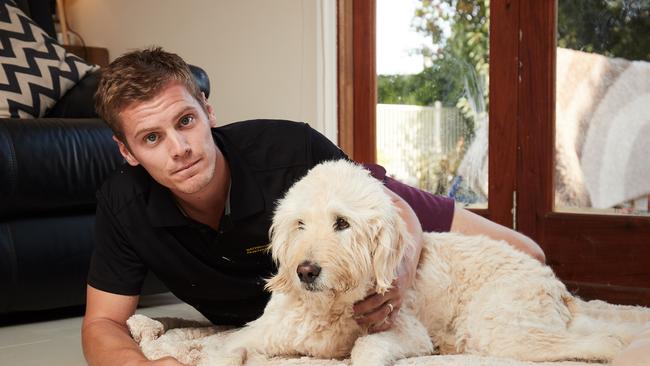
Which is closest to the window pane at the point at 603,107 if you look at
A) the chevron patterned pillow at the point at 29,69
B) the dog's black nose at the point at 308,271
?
the dog's black nose at the point at 308,271

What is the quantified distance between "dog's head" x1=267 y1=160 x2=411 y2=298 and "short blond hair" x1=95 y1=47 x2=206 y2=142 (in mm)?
595

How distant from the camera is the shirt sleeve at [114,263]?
89.0 inches

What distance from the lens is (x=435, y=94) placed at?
432 cm

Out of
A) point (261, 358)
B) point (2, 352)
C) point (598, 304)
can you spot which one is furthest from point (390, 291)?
point (2, 352)

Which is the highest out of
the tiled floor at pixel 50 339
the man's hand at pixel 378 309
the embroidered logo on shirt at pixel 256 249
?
the embroidered logo on shirt at pixel 256 249

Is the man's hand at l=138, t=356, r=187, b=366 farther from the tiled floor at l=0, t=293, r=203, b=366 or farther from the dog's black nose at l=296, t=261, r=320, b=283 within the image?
the tiled floor at l=0, t=293, r=203, b=366

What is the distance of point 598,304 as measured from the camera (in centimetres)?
278

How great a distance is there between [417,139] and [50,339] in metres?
2.38

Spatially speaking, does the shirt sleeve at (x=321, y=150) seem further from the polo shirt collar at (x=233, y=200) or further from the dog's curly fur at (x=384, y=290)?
the dog's curly fur at (x=384, y=290)

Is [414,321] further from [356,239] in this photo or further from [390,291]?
[356,239]

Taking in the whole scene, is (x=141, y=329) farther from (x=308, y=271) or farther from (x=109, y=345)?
(x=308, y=271)

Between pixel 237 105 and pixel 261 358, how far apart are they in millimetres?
3367

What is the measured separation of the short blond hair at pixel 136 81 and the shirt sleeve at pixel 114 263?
29cm

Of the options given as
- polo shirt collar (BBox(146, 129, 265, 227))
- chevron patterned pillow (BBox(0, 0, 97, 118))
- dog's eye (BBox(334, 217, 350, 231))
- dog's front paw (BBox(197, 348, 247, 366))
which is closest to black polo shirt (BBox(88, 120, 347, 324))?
polo shirt collar (BBox(146, 129, 265, 227))
